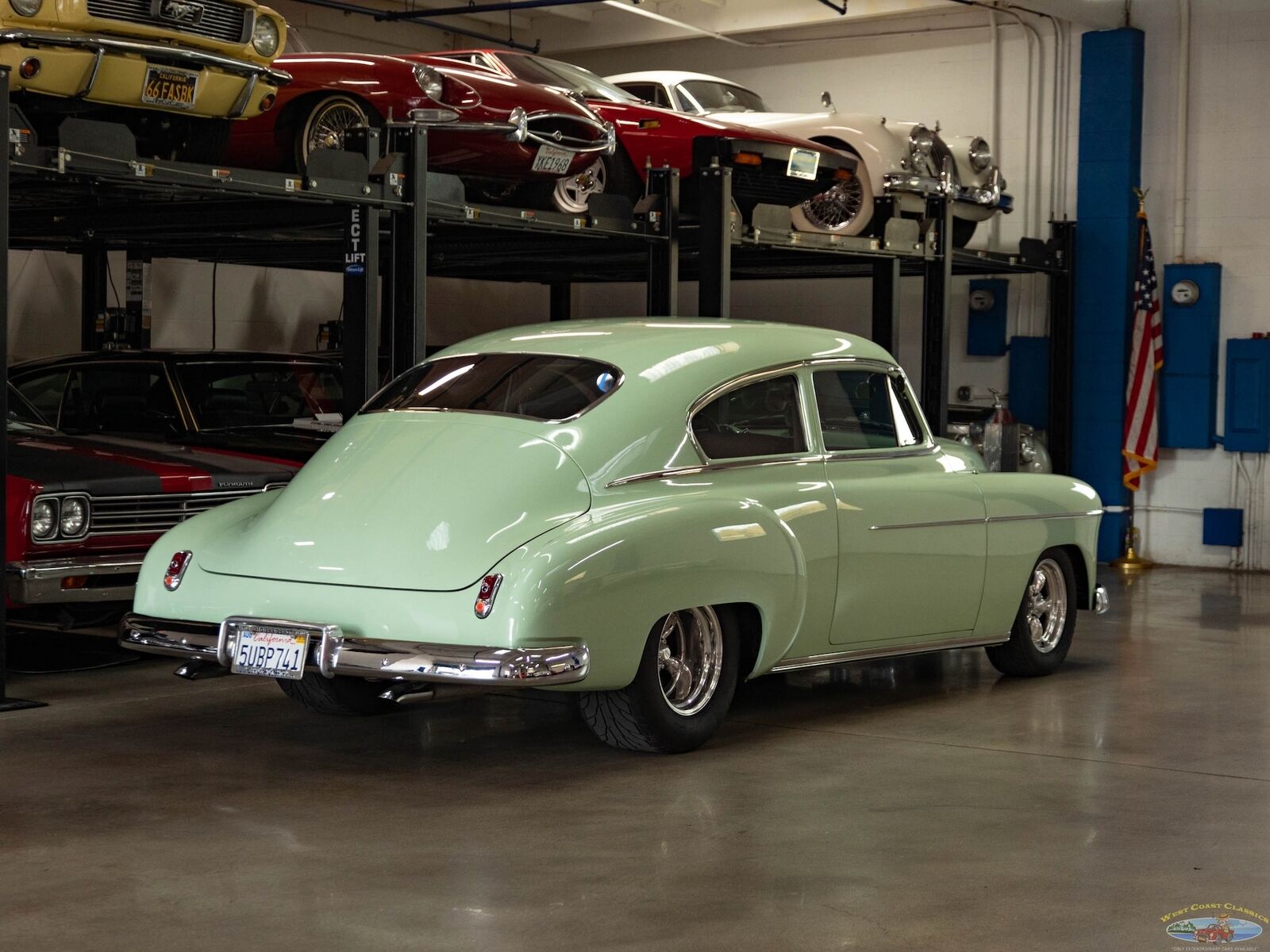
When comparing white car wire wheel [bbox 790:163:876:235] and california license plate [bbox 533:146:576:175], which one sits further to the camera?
white car wire wheel [bbox 790:163:876:235]

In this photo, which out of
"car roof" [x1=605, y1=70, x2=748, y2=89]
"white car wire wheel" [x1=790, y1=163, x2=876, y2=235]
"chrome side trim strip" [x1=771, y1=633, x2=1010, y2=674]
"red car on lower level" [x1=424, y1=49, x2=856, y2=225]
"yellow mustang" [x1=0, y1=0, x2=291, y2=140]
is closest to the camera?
"chrome side trim strip" [x1=771, y1=633, x2=1010, y2=674]

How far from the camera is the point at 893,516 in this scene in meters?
6.55

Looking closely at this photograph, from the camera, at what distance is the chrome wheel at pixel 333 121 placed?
912 centimetres

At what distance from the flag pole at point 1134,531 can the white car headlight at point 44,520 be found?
9704mm

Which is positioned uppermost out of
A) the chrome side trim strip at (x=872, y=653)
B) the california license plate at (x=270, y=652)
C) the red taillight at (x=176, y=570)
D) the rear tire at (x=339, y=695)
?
the red taillight at (x=176, y=570)

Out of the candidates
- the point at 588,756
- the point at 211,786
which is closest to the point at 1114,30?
the point at 588,756

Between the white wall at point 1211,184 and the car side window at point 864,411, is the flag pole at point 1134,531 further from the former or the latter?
the car side window at point 864,411

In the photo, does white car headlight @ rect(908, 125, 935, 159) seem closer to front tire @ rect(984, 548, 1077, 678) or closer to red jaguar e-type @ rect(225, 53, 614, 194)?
red jaguar e-type @ rect(225, 53, 614, 194)

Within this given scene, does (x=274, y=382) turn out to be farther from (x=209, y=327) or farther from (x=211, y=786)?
(x=209, y=327)

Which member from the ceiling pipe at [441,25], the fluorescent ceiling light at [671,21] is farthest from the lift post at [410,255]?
the fluorescent ceiling light at [671,21]

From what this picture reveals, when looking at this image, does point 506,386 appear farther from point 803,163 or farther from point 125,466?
point 803,163

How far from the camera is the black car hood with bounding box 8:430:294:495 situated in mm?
7500

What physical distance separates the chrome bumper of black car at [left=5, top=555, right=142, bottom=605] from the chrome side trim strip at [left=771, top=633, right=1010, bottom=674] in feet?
9.42

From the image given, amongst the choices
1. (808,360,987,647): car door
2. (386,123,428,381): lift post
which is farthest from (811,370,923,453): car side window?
(386,123,428,381): lift post
